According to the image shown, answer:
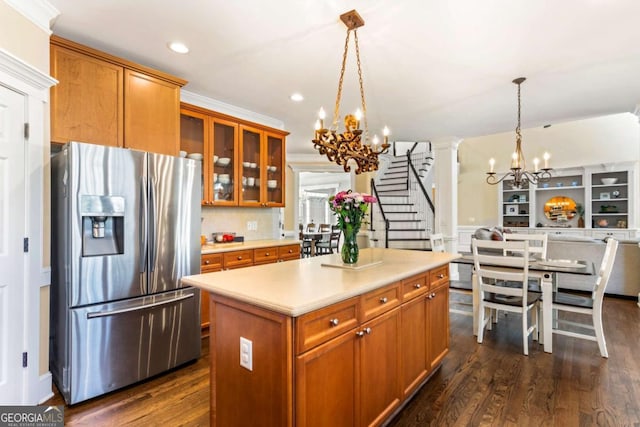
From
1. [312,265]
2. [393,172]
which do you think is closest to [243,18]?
[312,265]

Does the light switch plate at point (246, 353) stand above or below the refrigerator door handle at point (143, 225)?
below

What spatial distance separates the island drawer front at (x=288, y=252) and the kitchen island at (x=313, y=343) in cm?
188

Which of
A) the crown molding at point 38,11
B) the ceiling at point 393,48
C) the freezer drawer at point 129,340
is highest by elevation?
the ceiling at point 393,48

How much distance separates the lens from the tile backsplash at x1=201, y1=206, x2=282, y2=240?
3.94m

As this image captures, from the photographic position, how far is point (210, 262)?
3213 mm

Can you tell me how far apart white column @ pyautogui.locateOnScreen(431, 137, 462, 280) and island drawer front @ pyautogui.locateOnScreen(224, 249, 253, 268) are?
377 cm

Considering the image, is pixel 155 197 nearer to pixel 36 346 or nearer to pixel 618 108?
pixel 36 346

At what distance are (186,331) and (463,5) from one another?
10.5ft

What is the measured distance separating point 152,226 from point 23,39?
4.67 ft

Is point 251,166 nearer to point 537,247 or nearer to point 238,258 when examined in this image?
point 238,258

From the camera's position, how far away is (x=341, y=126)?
5.12m

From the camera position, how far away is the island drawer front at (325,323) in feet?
4.31

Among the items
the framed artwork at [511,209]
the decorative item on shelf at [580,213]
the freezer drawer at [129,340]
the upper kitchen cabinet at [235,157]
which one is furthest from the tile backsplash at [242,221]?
the decorative item on shelf at [580,213]

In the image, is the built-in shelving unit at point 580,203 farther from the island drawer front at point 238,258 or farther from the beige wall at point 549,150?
the island drawer front at point 238,258
